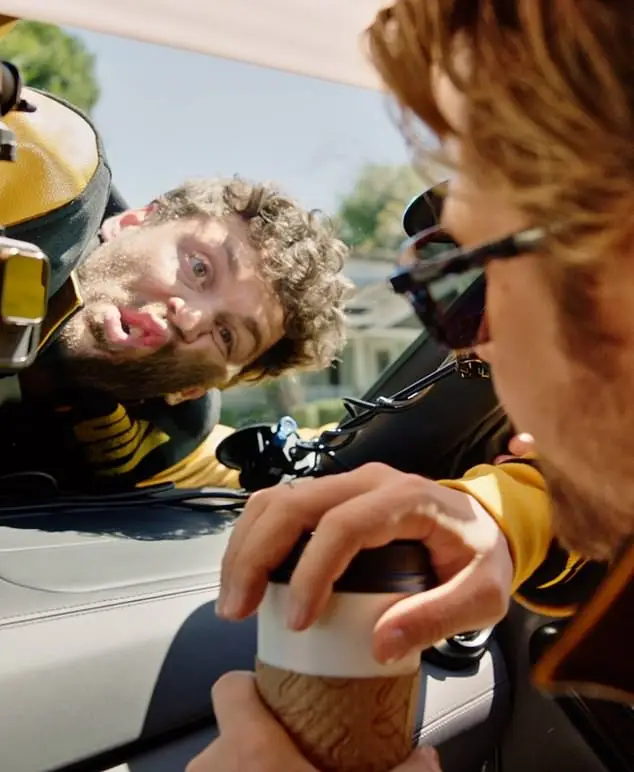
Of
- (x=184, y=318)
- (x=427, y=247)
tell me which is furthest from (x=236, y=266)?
(x=427, y=247)

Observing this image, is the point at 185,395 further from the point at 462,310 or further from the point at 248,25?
the point at 462,310

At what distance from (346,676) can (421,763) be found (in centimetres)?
6

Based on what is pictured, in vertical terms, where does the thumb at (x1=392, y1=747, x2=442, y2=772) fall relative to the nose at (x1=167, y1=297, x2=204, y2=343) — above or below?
above

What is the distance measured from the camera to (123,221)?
60.4 inches

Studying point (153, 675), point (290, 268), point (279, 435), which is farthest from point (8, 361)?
point (290, 268)

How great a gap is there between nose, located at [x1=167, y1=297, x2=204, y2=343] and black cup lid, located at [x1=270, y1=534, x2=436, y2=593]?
3.41 feet

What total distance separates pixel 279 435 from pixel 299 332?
473 mm

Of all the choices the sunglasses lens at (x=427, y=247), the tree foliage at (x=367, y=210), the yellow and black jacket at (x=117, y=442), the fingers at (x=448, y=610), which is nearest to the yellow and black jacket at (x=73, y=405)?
the yellow and black jacket at (x=117, y=442)

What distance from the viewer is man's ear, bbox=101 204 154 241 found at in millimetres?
1502

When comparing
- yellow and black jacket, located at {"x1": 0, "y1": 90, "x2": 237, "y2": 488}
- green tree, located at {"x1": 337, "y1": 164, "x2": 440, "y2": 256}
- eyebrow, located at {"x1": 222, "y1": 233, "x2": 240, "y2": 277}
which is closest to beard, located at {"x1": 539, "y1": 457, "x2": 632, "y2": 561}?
yellow and black jacket, located at {"x1": 0, "y1": 90, "x2": 237, "y2": 488}

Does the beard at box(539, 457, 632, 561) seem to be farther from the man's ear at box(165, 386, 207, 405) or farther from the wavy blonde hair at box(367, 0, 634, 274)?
the man's ear at box(165, 386, 207, 405)

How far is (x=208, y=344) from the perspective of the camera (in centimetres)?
151

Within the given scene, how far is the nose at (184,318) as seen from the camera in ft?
4.73

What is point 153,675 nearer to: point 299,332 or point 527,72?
point 527,72
